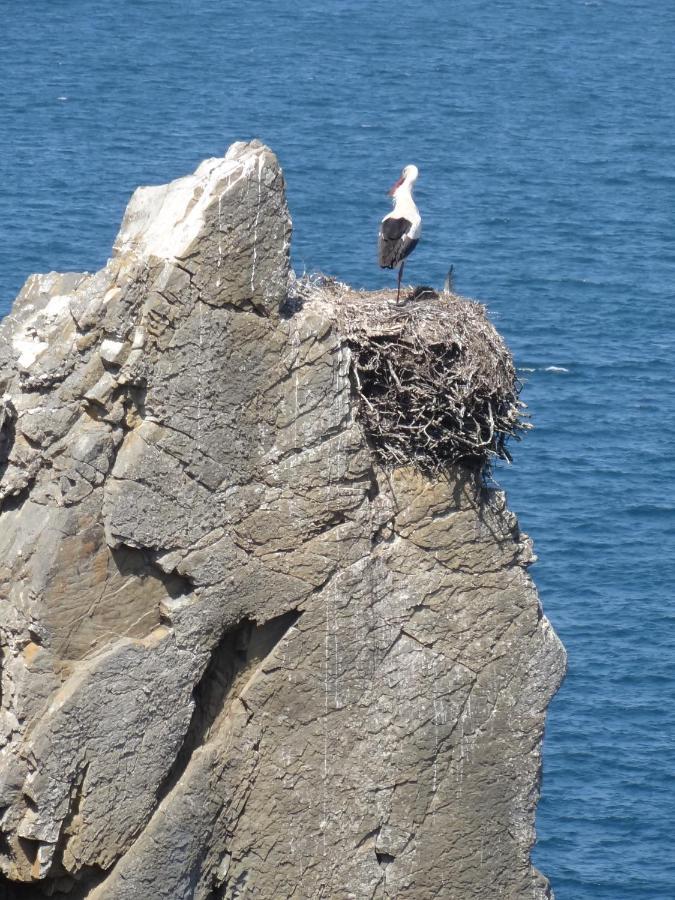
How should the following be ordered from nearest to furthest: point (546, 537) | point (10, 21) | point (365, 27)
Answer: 1. point (546, 537)
2. point (10, 21)
3. point (365, 27)

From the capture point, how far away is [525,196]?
241 feet

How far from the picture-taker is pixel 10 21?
9238cm

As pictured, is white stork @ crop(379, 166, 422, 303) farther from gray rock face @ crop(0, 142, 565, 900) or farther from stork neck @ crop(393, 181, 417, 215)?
gray rock face @ crop(0, 142, 565, 900)

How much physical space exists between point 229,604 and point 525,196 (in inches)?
2273

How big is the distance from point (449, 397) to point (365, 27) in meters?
84.3

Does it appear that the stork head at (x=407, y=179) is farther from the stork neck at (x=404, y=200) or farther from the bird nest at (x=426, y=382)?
the bird nest at (x=426, y=382)

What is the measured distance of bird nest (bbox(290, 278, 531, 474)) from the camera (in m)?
18.0

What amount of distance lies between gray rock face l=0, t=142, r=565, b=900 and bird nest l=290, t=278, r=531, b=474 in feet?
0.91

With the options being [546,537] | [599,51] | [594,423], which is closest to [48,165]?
[594,423]

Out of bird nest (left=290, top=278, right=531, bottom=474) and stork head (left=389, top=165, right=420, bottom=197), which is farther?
stork head (left=389, top=165, right=420, bottom=197)

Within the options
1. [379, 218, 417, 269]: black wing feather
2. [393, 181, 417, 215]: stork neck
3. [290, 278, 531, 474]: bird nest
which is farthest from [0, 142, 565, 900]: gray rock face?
[393, 181, 417, 215]: stork neck

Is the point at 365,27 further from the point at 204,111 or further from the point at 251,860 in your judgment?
the point at 251,860

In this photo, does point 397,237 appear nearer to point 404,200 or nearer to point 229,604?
point 404,200

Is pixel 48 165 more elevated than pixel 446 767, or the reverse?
pixel 446 767
